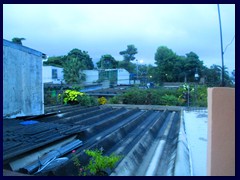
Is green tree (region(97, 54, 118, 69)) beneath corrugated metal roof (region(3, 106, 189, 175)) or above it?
above

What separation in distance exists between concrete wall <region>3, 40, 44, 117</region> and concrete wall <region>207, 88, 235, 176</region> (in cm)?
457

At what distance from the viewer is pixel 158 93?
10805 millimetres

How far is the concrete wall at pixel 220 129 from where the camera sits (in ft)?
5.90

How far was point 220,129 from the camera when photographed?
181cm

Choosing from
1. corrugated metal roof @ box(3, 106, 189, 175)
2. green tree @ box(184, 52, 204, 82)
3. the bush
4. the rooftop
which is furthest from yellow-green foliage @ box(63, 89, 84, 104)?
green tree @ box(184, 52, 204, 82)

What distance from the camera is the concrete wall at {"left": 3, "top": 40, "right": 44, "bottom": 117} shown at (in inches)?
204

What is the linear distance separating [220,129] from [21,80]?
5176 mm

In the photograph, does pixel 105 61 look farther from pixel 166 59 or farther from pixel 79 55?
pixel 166 59

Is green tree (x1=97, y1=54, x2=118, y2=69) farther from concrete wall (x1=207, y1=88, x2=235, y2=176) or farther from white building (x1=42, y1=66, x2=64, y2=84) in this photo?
white building (x1=42, y1=66, x2=64, y2=84)

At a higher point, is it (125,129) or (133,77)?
(133,77)

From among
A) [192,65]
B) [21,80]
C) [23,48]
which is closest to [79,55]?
[23,48]

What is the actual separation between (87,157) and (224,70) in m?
1.87
